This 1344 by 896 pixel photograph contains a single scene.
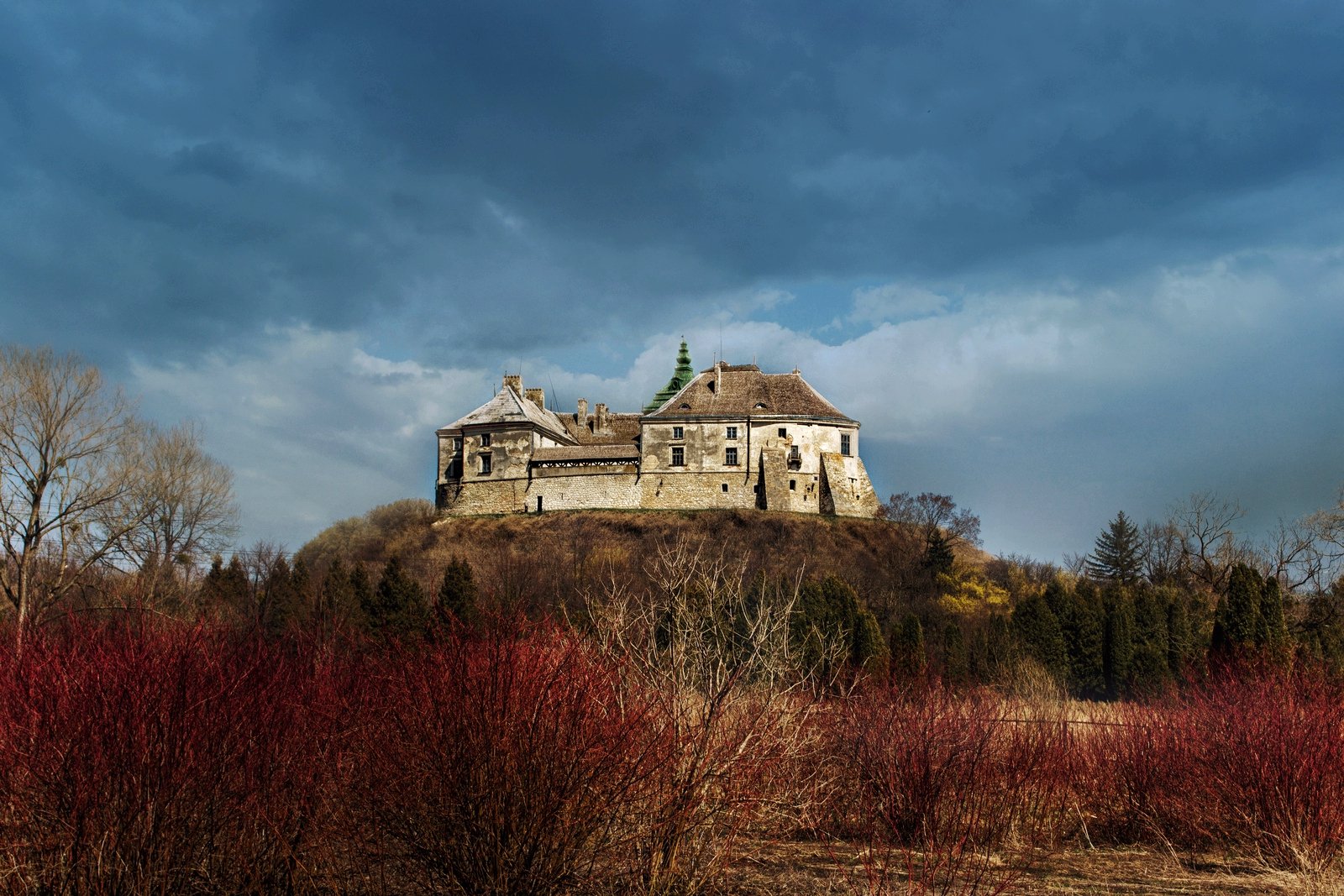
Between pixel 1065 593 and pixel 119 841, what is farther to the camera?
pixel 1065 593

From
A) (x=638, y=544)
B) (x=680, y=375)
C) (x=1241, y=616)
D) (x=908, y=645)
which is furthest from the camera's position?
(x=680, y=375)

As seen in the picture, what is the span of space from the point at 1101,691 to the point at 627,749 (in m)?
34.4

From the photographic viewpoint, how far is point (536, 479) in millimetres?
58938

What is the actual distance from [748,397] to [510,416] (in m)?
12.8

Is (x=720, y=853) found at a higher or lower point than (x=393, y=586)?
lower

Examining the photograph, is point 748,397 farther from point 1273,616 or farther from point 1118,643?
point 1273,616

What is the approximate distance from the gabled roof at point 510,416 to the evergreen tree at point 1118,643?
32.1 m

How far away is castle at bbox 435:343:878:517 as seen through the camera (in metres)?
58.1

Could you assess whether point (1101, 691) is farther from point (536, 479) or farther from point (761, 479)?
point (536, 479)

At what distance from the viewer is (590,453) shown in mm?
59406

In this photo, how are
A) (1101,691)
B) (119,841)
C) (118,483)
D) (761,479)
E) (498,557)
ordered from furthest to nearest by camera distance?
1. (761,479)
2. (498,557)
3. (1101,691)
4. (118,483)
5. (119,841)

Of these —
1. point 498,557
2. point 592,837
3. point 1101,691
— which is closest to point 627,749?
point 592,837

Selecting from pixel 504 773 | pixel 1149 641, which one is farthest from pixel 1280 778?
pixel 1149 641

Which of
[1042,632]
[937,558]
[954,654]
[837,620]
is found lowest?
[954,654]
